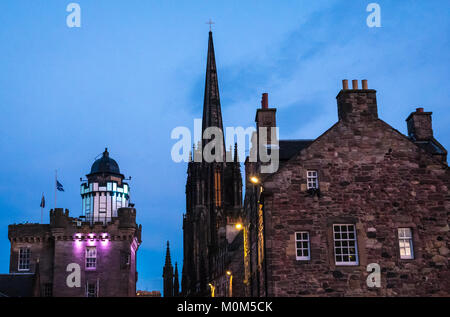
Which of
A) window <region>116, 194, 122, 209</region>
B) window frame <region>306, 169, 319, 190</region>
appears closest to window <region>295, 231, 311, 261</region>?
window frame <region>306, 169, 319, 190</region>

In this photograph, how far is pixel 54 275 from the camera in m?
50.8

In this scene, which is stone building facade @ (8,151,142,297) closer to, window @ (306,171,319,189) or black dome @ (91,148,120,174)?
black dome @ (91,148,120,174)

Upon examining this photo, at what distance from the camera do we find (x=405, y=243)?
2462 cm

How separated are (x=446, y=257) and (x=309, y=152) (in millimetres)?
7021

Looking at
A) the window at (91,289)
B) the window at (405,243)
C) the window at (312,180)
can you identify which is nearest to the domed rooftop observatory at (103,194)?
the window at (91,289)

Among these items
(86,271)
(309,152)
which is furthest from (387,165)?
(86,271)

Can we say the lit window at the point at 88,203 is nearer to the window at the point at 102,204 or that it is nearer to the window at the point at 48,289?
the window at the point at 102,204

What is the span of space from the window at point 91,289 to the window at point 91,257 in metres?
1.47

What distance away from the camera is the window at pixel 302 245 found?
24.3 meters

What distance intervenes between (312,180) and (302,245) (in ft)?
9.11

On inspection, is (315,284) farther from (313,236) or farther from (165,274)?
(165,274)

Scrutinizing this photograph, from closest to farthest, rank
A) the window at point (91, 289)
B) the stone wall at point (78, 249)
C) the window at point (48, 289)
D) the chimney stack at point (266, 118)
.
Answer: the chimney stack at point (266, 118) < the window at point (91, 289) < the window at point (48, 289) < the stone wall at point (78, 249)

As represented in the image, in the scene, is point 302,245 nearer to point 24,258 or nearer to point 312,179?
point 312,179

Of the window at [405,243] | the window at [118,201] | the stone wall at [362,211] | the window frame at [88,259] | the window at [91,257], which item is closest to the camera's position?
the stone wall at [362,211]
